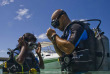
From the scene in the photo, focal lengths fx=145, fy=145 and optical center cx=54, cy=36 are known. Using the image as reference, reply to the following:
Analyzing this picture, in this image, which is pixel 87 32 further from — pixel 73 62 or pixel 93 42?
pixel 73 62

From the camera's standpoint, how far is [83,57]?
2633 millimetres

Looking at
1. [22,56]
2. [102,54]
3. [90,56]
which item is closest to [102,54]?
[102,54]

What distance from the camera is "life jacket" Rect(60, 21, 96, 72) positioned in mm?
2598

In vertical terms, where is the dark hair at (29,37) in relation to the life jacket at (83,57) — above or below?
above

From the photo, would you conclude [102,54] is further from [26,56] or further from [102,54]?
[26,56]

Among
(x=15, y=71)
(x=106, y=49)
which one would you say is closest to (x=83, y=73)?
(x=106, y=49)

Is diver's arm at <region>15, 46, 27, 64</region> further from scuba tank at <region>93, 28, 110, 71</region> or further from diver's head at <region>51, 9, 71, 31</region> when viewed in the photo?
scuba tank at <region>93, 28, 110, 71</region>

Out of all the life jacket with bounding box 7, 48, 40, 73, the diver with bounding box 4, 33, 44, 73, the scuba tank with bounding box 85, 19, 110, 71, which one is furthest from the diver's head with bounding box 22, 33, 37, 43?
the scuba tank with bounding box 85, 19, 110, 71

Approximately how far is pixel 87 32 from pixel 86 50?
0.36m

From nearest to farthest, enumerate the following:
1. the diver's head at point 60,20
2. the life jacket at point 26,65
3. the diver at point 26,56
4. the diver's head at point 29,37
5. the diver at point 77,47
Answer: the diver at point 77,47
the diver's head at point 60,20
the diver at point 26,56
the life jacket at point 26,65
the diver's head at point 29,37

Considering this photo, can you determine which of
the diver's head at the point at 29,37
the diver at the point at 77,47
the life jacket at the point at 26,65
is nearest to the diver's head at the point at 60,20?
the diver at the point at 77,47

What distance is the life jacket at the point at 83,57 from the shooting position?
260 cm

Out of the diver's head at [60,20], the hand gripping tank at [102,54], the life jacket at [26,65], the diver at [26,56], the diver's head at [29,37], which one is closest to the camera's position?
the hand gripping tank at [102,54]

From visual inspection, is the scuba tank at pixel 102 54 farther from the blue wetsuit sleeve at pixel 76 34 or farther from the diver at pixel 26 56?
the diver at pixel 26 56
